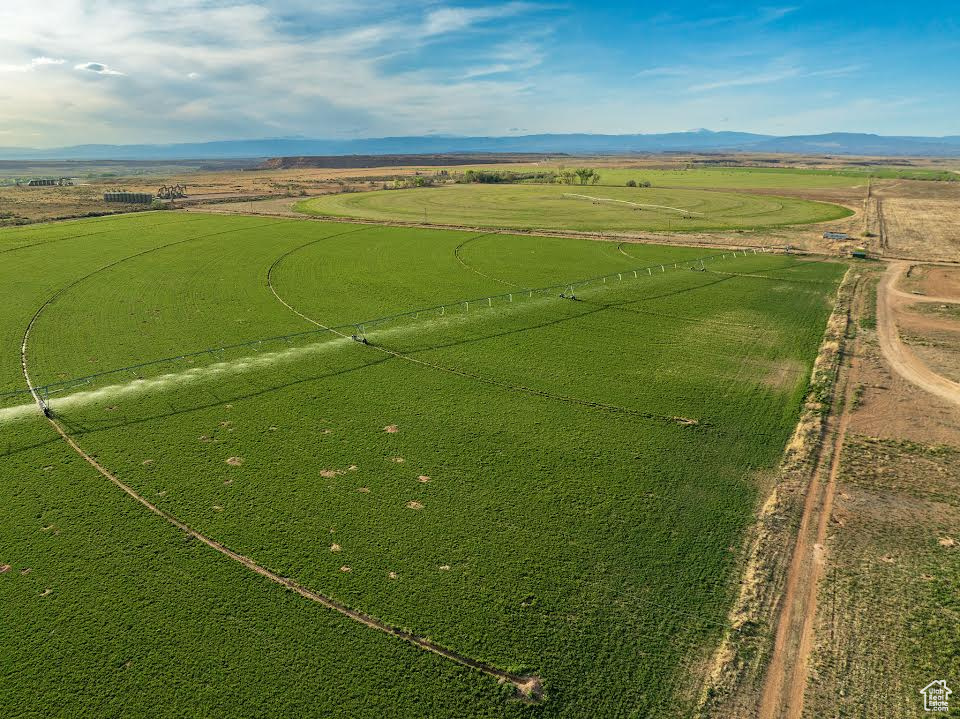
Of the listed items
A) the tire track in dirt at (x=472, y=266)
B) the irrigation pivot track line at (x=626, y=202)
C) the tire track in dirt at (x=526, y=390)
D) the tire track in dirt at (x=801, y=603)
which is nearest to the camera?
the tire track in dirt at (x=801, y=603)

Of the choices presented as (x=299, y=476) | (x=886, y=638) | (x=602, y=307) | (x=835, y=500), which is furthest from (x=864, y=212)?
(x=299, y=476)

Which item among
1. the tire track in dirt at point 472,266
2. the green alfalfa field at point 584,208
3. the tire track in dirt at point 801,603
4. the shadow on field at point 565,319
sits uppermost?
the green alfalfa field at point 584,208

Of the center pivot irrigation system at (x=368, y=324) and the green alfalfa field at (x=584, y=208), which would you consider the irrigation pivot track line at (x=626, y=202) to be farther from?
the center pivot irrigation system at (x=368, y=324)

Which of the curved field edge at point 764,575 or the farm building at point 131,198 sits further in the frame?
the farm building at point 131,198

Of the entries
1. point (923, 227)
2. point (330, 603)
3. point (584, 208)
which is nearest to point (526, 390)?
point (330, 603)

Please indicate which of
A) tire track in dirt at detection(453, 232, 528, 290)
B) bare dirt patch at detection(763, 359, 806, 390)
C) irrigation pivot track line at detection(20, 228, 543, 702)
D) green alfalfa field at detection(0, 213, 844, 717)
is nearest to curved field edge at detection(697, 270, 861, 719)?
green alfalfa field at detection(0, 213, 844, 717)

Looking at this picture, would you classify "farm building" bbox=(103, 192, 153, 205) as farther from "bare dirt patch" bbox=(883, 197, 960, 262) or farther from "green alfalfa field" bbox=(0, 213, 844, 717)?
"bare dirt patch" bbox=(883, 197, 960, 262)

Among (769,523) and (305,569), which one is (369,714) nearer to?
(305,569)

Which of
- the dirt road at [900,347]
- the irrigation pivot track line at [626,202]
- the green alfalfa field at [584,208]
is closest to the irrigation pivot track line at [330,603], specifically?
the dirt road at [900,347]
